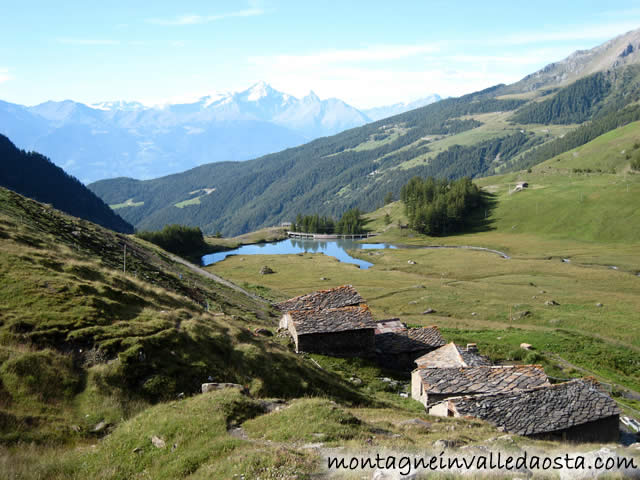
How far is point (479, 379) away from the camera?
29469 millimetres

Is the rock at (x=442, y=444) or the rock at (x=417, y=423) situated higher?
the rock at (x=442, y=444)

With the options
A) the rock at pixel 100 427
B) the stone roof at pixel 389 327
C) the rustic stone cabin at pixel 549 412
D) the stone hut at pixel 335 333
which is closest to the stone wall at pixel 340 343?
the stone hut at pixel 335 333

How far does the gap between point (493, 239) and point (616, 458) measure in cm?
16663

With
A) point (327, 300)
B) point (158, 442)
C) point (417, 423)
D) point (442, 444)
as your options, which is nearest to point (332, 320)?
point (327, 300)

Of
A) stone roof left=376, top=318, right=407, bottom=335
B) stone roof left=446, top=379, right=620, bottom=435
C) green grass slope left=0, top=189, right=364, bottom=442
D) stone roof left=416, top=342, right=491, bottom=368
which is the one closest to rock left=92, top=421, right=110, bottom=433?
green grass slope left=0, top=189, right=364, bottom=442

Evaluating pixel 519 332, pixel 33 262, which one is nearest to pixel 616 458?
pixel 33 262

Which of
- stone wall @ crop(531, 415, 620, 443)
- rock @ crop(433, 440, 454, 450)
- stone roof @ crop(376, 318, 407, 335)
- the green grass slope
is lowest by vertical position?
stone wall @ crop(531, 415, 620, 443)

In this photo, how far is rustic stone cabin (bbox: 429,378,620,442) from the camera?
24.1 meters

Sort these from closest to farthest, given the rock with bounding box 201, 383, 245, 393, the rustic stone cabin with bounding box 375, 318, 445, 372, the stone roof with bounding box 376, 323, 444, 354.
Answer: the rock with bounding box 201, 383, 245, 393 → the rustic stone cabin with bounding box 375, 318, 445, 372 → the stone roof with bounding box 376, 323, 444, 354

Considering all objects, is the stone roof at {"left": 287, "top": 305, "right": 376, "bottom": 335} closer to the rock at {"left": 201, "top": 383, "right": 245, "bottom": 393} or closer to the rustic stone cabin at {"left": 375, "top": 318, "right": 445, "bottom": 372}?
the rustic stone cabin at {"left": 375, "top": 318, "right": 445, "bottom": 372}

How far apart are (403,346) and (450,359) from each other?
4.81 m

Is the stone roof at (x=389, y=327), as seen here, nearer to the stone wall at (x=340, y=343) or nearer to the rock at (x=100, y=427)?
the stone wall at (x=340, y=343)

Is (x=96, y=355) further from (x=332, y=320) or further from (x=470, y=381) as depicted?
(x=470, y=381)

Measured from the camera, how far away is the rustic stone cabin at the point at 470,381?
28.6 metres
